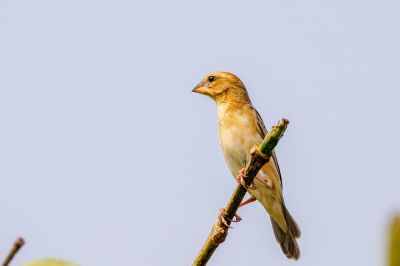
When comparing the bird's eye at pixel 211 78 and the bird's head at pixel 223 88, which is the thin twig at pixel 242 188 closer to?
the bird's head at pixel 223 88

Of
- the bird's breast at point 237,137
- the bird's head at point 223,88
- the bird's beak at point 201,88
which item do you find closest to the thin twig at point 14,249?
the bird's breast at point 237,137

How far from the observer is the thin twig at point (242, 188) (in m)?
2.30

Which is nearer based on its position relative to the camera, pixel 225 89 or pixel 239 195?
pixel 239 195

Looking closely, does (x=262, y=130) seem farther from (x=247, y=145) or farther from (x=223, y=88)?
(x=223, y=88)

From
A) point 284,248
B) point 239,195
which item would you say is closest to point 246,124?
point 284,248

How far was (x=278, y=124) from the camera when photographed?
2297 millimetres

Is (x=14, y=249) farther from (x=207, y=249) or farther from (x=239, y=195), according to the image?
(x=239, y=195)

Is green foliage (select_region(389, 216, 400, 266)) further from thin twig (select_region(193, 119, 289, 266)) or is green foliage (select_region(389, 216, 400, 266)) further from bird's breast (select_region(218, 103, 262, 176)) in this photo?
bird's breast (select_region(218, 103, 262, 176))

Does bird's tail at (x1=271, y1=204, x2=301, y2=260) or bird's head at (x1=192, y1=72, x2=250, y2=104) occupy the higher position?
bird's head at (x1=192, y1=72, x2=250, y2=104)

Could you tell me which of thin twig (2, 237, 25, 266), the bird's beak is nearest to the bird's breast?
the bird's beak

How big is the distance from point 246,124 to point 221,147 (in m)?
0.37

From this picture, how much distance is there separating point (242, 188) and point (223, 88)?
4592mm

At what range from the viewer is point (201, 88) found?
24.1 ft

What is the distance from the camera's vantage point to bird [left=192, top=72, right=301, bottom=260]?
236 inches
